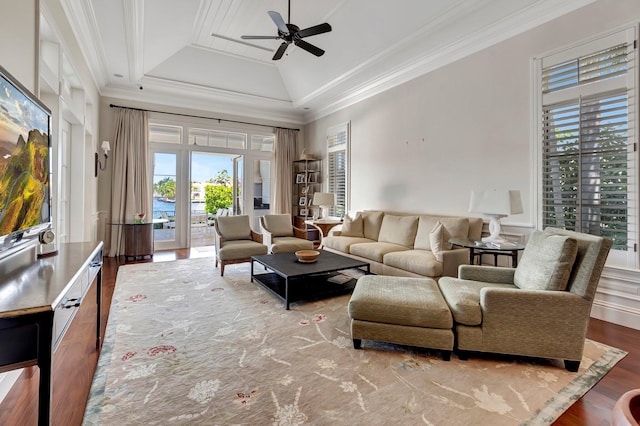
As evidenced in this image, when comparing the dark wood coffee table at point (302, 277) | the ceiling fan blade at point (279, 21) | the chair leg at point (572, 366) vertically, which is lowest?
the chair leg at point (572, 366)

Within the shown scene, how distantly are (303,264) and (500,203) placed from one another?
7.20 feet

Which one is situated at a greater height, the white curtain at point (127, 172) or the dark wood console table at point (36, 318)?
the white curtain at point (127, 172)

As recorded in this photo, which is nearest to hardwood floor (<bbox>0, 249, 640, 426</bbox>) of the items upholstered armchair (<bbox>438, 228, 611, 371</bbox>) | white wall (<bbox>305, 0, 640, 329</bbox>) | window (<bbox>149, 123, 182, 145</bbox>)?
upholstered armchair (<bbox>438, 228, 611, 371</bbox>)

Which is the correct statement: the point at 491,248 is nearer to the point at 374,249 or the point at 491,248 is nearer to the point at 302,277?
the point at 374,249

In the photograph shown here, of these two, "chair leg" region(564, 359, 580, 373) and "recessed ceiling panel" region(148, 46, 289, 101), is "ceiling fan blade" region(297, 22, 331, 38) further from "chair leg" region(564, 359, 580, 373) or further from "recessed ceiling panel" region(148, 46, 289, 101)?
"chair leg" region(564, 359, 580, 373)

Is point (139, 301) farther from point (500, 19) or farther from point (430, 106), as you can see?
point (500, 19)

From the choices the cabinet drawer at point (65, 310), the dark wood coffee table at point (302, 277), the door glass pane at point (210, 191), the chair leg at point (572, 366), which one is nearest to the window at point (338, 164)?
the door glass pane at point (210, 191)

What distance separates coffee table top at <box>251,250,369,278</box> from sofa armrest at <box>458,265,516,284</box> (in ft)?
3.91

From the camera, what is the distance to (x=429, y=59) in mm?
4531

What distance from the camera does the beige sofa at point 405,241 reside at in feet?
11.6

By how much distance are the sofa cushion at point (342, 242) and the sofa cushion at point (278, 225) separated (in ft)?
2.16

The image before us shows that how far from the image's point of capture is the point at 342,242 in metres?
4.86

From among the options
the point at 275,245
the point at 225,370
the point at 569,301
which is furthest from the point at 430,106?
the point at 225,370

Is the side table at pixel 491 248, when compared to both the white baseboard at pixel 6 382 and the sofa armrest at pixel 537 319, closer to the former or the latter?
the sofa armrest at pixel 537 319
